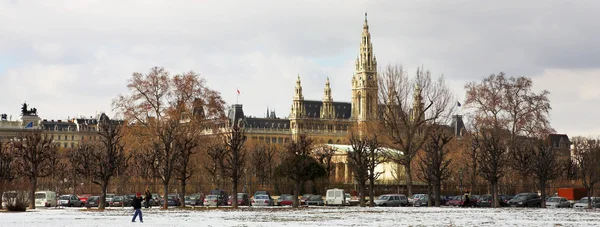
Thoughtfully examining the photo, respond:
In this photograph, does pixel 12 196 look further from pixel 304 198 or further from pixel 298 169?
pixel 304 198

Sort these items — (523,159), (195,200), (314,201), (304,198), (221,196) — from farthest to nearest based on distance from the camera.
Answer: (523,159) → (304,198) → (314,201) → (221,196) → (195,200)

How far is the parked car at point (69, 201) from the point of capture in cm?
8162

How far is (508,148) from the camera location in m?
103

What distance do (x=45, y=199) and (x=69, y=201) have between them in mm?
2414

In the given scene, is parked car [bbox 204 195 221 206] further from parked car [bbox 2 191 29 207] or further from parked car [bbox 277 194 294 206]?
parked car [bbox 2 191 29 207]

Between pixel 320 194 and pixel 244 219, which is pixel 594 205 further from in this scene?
pixel 244 219

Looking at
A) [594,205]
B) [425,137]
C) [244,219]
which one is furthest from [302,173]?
[244,219]

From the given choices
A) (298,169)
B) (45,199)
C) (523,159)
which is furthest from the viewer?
(523,159)

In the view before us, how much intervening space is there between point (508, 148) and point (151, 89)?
116ft

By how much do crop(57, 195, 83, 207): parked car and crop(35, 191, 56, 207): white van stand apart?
0.93 meters

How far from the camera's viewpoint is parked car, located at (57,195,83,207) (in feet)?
268

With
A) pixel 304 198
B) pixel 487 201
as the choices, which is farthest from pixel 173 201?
pixel 487 201

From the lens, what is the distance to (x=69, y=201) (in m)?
82.1

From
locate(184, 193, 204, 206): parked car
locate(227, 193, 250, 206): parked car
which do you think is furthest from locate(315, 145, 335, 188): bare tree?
locate(184, 193, 204, 206): parked car
